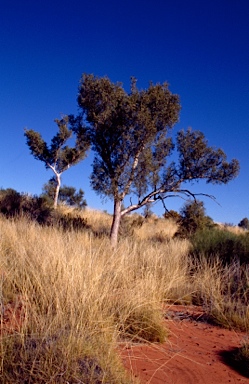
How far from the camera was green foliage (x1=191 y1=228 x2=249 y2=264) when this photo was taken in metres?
11.6

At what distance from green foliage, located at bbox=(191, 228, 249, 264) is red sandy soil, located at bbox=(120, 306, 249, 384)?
18.7ft

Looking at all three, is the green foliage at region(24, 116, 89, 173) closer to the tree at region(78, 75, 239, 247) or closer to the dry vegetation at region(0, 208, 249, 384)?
the tree at region(78, 75, 239, 247)

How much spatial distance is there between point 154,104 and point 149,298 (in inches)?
385

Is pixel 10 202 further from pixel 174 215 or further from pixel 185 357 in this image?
pixel 185 357

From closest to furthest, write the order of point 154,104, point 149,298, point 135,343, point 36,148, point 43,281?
point 135,343 < point 43,281 < point 149,298 < point 154,104 < point 36,148

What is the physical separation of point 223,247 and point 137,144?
201 inches

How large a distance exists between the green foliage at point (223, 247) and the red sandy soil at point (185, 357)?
570cm

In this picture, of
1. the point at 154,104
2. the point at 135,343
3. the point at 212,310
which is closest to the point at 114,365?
the point at 135,343

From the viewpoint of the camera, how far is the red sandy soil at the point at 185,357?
12.3ft

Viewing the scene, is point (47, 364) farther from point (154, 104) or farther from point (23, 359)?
point (154, 104)

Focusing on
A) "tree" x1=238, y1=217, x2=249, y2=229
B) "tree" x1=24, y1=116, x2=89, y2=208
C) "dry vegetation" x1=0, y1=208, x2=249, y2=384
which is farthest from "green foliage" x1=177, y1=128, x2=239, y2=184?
"tree" x1=238, y1=217, x2=249, y2=229

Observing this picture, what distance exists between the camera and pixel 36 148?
2842 centimetres

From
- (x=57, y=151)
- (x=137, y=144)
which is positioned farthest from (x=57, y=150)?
(x=137, y=144)

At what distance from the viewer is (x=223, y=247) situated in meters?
12.1
